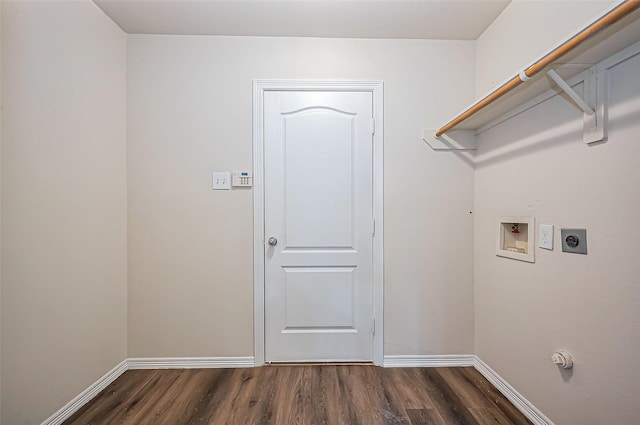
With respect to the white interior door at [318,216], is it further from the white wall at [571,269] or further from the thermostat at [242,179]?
the white wall at [571,269]

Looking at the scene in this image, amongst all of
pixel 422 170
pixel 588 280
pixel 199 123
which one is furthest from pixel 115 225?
pixel 588 280

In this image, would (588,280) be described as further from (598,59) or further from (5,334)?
(5,334)

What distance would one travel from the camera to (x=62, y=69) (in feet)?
4.65

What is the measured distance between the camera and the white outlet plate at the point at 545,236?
1.29 meters

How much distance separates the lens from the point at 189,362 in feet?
6.16

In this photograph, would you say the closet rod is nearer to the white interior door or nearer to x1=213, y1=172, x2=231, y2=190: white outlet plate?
the white interior door

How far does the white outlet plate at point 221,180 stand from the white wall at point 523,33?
165 centimetres

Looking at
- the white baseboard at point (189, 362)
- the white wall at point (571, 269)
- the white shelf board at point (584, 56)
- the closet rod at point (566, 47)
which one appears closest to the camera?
the closet rod at point (566, 47)

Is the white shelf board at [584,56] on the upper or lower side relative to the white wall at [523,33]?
lower

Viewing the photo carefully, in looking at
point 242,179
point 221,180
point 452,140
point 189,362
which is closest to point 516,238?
point 452,140

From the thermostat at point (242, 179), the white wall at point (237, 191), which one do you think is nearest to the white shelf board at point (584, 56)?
the white wall at point (237, 191)

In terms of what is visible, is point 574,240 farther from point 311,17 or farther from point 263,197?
point 311,17

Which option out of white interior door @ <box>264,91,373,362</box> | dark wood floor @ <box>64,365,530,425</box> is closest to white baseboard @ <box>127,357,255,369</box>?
dark wood floor @ <box>64,365,530,425</box>

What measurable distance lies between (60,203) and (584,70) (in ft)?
8.18
